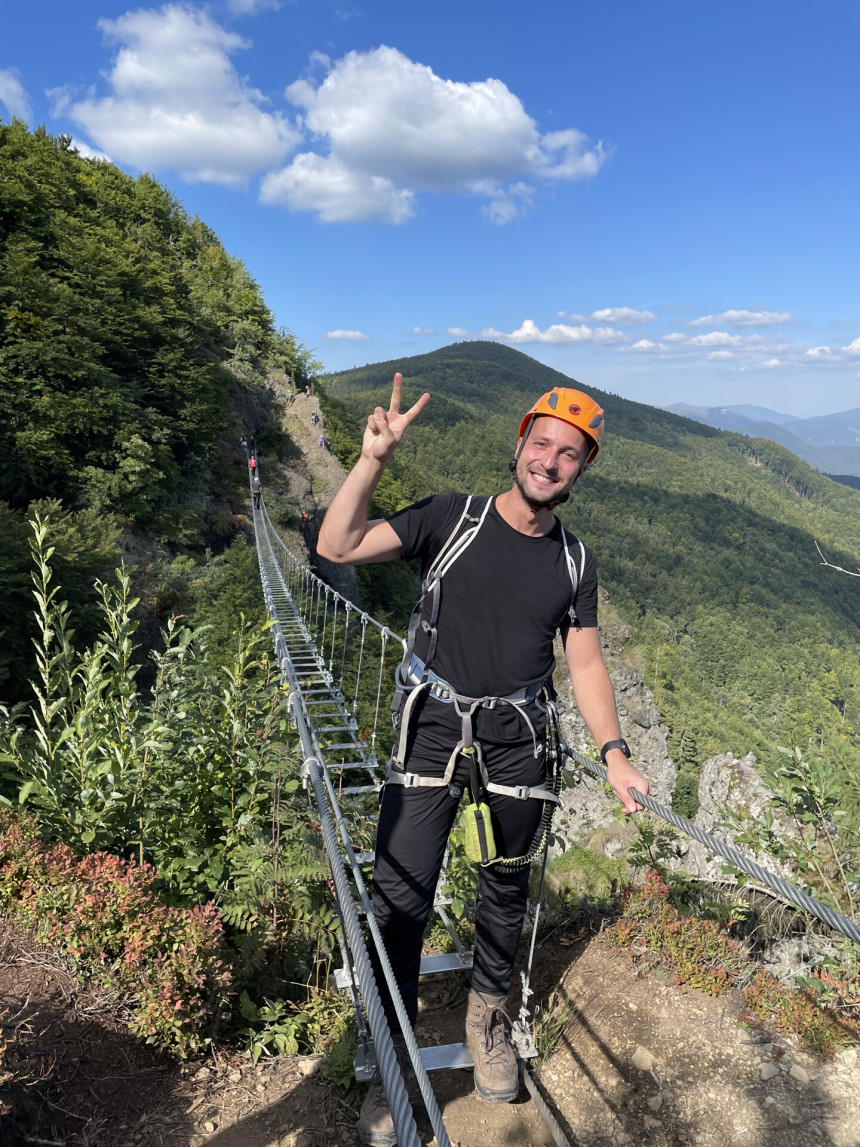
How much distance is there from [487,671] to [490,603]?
0.20 metres

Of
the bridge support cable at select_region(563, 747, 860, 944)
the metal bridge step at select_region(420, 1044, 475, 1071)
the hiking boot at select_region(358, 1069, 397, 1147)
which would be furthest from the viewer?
the metal bridge step at select_region(420, 1044, 475, 1071)

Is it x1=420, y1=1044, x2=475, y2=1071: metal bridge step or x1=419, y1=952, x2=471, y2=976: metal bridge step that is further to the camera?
x1=419, y1=952, x2=471, y2=976: metal bridge step

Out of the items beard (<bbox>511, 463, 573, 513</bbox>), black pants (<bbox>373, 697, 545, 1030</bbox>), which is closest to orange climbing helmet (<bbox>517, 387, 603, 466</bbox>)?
beard (<bbox>511, 463, 573, 513</bbox>)

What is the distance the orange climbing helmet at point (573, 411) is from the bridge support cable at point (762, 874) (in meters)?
1.06

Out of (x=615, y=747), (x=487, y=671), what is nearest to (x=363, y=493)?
(x=487, y=671)

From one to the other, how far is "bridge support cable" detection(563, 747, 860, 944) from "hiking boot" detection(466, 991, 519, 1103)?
0.94 m

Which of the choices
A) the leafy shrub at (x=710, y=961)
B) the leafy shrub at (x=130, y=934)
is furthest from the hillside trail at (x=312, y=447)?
the leafy shrub at (x=130, y=934)

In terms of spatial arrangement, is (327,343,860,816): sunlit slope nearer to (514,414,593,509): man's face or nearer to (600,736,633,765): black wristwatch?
(600,736,633,765): black wristwatch

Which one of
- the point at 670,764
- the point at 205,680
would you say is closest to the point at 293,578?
the point at 205,680

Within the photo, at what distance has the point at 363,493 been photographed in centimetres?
164

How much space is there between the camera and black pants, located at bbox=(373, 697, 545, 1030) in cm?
192

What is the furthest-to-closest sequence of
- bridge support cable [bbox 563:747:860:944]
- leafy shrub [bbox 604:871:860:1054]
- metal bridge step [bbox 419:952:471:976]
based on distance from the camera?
metal bridge step [bbox 419:952:471:976]
leafy shrub [bbox 604:871:860:1054]
bridge support cable [bbox 563:747:860:944]

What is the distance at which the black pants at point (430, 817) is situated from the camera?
75.5 inches

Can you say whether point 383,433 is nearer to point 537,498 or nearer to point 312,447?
point 537,498
